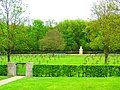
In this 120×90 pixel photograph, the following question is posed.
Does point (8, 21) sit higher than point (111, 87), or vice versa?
point (8, 21)

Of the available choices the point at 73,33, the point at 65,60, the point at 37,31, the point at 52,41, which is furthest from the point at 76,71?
the point at 37,31

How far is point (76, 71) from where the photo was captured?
20.3 m

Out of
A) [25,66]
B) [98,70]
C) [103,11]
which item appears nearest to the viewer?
[98,70]

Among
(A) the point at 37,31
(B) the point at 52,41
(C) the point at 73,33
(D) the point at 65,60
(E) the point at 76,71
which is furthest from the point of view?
(A) the point at 37,31

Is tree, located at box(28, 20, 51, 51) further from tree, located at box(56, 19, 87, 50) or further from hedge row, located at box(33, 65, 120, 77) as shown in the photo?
hedge row, located at box(33, 65, 120, 77)

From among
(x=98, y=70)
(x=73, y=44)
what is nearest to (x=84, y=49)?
(x=73, y=44)

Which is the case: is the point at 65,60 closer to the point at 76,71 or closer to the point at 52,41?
the point at 52,41

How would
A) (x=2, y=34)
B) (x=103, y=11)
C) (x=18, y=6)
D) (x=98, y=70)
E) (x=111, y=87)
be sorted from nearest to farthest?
(x=111, y=87), (x=98, y=70), (x=2, y=34), (x=18, y=6), (x=103, y=11)

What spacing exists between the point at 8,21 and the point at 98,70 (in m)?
10.2

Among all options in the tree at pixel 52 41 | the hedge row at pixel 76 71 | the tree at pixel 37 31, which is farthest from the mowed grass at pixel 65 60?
the tree at pixel 37 31

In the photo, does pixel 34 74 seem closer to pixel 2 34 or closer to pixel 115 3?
pixel 2 34

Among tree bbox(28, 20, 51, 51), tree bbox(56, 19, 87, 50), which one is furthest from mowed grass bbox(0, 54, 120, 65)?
tree bbox(56, 19, 87, 50)

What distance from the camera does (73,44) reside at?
75.0m

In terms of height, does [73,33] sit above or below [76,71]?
above
